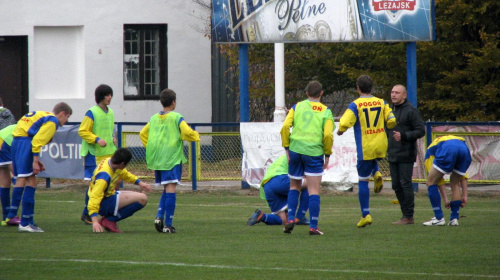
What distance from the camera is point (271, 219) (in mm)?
11602

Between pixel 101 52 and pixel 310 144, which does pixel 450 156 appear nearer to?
pixel 310 144

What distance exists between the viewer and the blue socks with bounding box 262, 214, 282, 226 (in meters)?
11.6

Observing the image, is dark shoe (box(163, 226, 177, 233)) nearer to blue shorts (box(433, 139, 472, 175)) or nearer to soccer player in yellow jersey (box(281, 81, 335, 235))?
soccer player in yellow jersey (box(281, 81, 335, 235))

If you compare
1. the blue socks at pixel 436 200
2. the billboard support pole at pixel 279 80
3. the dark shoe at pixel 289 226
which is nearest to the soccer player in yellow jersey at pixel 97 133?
the dark shoe at pixel 289 226

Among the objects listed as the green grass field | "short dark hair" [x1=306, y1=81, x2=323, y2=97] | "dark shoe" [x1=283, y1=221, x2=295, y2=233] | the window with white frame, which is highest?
the window with white frame

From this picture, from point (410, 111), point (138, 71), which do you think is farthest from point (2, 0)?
point (410, 111)

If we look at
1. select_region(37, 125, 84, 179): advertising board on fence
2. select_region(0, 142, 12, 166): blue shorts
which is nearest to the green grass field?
select_region(0, 142, 12, 166): blue shorts

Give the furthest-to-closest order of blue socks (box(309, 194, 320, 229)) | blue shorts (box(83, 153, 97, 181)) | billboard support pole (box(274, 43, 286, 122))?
billboard support pole (box(274, 43, 286, 122)) → blue shorts (box(83, 153, 97, 181)) → blue socks (box(309, 194, 320, 229))

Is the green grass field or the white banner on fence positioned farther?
the white banner on fence

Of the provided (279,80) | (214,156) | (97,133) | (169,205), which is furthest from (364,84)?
(279,80)

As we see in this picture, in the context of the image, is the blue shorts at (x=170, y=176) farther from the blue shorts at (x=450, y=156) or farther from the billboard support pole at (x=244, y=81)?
the billboard support pole at (x=244, y=81)

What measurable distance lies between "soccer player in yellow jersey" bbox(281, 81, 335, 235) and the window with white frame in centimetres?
1571

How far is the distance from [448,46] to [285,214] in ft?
34.7

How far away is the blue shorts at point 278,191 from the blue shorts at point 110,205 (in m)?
2.06
